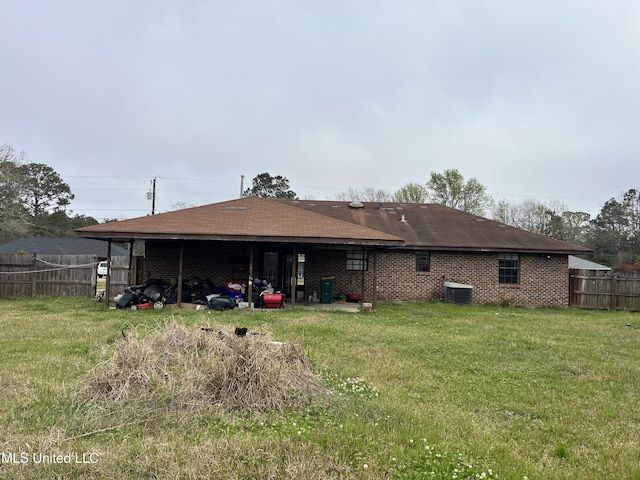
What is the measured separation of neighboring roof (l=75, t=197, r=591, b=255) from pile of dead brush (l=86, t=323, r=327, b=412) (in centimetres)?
743

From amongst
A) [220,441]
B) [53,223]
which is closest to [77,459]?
[220,441]

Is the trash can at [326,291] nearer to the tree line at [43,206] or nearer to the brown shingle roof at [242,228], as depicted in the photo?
the brown shingle roof at [242,228]

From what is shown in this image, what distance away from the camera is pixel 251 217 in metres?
14.5

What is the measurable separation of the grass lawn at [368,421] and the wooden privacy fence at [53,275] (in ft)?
26.5

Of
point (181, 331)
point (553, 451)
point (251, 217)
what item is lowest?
point (553, 451)

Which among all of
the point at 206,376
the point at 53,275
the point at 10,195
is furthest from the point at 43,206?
the point at 206,376

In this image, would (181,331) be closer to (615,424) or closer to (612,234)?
(615,424)

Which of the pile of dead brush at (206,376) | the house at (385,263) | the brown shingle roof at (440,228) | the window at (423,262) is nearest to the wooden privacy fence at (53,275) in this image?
the house at (385,263)

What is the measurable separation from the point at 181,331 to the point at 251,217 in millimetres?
9243

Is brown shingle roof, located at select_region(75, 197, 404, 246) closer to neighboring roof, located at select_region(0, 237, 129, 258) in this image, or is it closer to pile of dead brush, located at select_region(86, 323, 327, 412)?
pile of dead brush, located at select_region(86, 323, 327, 412)

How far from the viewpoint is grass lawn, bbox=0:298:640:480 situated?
3260 mm

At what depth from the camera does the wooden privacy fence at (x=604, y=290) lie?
51.6ft

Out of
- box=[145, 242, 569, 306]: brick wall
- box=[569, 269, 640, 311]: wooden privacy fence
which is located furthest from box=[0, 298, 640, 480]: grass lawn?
box=[569, 269, 640, 311]: wooden privacy fence

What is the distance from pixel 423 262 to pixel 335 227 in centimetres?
458
